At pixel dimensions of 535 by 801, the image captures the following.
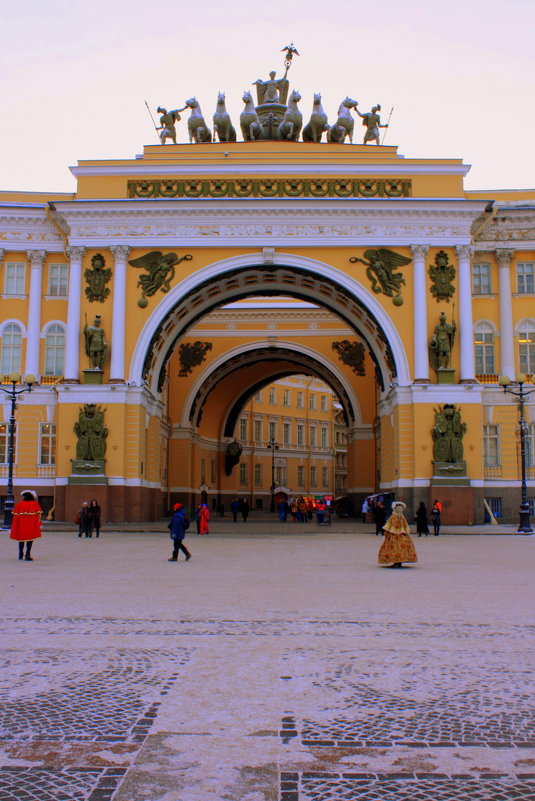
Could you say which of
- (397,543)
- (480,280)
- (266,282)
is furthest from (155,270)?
(397,543)

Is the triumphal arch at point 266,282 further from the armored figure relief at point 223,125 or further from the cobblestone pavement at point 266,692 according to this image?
the cobblestone pavement at point 266,692

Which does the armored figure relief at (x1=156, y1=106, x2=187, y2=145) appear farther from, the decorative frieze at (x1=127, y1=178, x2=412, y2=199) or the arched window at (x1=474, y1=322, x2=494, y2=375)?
the arched window at (x1=474, y1=322, x2=494, y2=375)

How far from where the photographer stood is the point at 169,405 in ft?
152

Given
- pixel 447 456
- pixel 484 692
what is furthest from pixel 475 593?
pixel 447 456

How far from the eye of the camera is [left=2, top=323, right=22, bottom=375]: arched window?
35719 mm

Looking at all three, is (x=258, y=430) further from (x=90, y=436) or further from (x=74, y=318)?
(x=90, y=436)

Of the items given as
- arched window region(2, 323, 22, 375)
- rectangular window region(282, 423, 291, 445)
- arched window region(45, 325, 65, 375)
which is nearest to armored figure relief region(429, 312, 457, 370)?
arched window region(45, 325, 65, 375)

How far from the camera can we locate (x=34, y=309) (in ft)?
117

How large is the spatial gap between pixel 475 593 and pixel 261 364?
42.3 m

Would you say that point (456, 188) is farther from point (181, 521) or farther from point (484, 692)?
point (484, 692)

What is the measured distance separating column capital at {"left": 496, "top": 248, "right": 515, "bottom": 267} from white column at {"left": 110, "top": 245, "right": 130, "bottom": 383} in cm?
1581

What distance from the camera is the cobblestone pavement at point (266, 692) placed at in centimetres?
450

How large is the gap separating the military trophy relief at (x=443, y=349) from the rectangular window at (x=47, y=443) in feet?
52.5

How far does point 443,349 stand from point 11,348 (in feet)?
59.7
